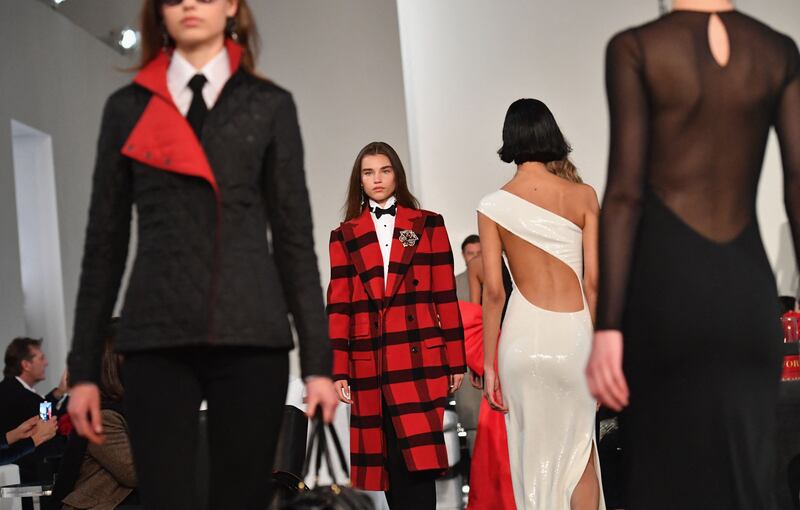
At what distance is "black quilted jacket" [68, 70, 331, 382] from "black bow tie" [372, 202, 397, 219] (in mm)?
2241

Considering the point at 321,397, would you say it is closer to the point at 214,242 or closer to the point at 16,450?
the point at 214,242

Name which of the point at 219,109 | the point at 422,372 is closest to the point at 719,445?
the point at 219,109

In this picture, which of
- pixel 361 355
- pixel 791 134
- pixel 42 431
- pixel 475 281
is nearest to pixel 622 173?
pixel 791 134

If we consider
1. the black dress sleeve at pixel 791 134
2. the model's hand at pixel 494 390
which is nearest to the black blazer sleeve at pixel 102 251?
the black dress sleeve at pixel 791 134

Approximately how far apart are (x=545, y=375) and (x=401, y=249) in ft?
2.63

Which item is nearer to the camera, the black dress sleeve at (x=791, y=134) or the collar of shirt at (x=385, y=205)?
the black dress sleeve at (x=791, y=134)

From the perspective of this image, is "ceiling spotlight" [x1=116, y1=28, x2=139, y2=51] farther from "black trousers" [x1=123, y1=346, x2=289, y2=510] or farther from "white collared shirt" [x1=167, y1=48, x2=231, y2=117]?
"black trousers" [x1=123, y1=346, x2=289, y2=510]

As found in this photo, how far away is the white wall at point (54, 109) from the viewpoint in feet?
27.6

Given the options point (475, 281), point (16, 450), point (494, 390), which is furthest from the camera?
point (475, 281)

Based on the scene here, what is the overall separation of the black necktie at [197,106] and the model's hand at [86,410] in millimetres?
453

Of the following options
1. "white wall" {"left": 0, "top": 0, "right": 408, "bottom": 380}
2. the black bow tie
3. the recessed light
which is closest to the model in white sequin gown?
the black bow tie

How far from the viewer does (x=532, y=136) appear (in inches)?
145

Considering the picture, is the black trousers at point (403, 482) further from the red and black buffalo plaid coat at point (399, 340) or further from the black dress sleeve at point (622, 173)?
the black dress sleeve at point (622, 173)

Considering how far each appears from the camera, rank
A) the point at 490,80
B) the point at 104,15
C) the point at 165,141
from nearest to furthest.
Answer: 1. the point at 165,141
2. the point at 490,80
3. the point at 104,15
